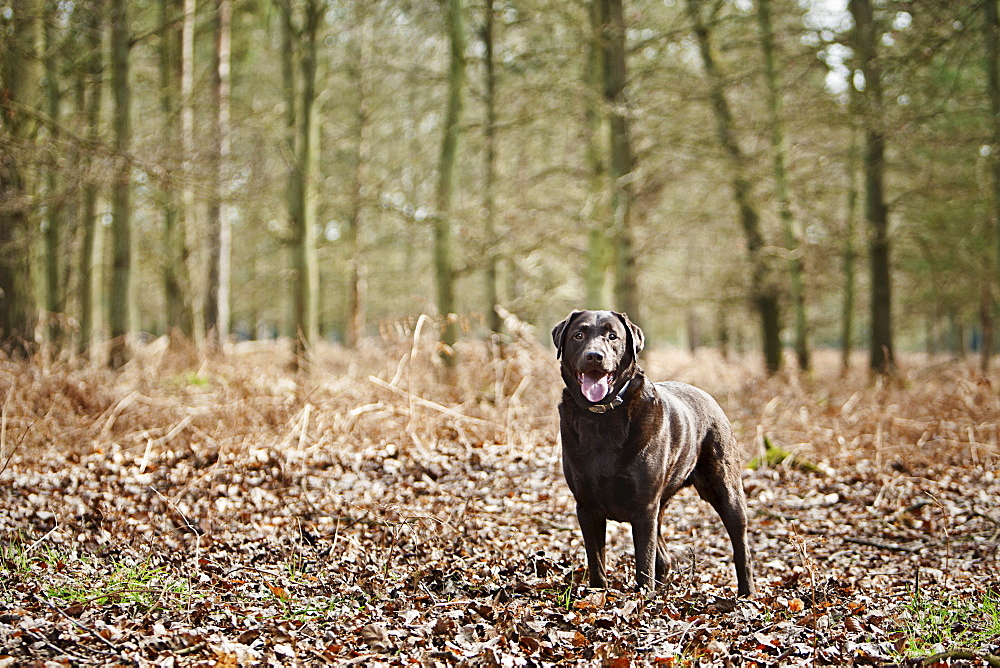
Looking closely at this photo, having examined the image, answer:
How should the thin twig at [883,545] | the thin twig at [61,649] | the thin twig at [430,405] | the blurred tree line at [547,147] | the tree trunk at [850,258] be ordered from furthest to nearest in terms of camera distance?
the tree trunk at [850,258]
the blurred tree line at [547,147]
the thin twig at [430,405]
the thin twig at [883,545]
the thin twig at [61,649]

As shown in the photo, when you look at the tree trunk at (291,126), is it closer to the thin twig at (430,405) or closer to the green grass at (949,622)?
the thin twig at (430,405)

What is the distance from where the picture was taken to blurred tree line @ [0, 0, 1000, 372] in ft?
32.4

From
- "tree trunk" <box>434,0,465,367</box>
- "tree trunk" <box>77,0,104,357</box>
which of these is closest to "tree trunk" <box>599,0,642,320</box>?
"tree trunk" <box>434,0,465,367</box>

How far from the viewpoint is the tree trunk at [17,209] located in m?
9.27

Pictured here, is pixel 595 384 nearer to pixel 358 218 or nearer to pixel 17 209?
pixel 17 209

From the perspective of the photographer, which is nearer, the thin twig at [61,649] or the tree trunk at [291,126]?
the thin twig at [61,649]

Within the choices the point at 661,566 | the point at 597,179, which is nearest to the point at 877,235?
the point at 597,179

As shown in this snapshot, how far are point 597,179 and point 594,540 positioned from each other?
8.09 metres

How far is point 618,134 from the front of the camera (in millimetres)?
11500

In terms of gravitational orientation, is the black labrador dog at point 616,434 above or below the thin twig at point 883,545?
above

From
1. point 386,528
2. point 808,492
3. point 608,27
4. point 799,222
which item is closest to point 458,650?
point 386,528

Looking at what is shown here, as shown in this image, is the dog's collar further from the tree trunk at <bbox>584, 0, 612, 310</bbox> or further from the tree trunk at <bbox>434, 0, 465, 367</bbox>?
the tree trunk at <bbox>434, 0, 465, 367</bbox>

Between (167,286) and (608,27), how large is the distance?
965cm

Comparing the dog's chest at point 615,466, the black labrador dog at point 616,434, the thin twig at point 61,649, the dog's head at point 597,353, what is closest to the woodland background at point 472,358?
the thin twig at point 61,649
